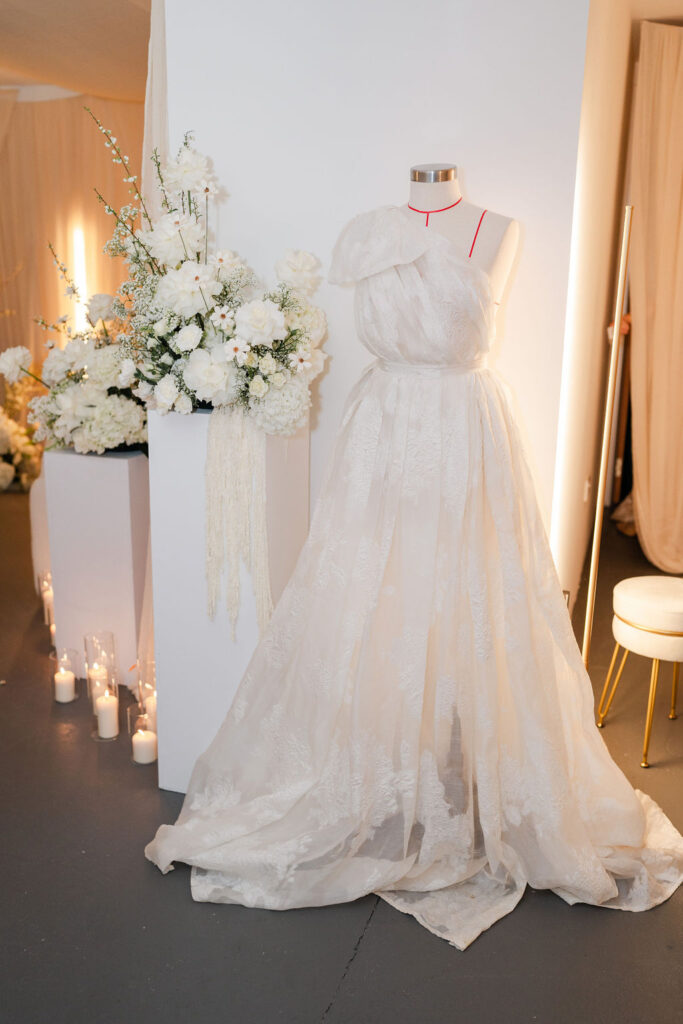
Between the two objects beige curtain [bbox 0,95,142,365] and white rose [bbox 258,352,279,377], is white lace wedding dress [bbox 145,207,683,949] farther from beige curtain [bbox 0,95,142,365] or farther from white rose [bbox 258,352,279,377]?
beige curtain [bbox 0,95,142,365]

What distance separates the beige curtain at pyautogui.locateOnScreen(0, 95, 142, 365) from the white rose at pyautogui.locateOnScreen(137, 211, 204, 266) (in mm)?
4271

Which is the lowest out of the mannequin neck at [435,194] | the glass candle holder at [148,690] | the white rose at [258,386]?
the glass candle holder at [148,690]

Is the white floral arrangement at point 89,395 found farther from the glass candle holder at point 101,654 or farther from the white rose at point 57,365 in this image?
the glass candle holder at point 101,654

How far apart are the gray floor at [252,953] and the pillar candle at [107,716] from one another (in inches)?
13.6

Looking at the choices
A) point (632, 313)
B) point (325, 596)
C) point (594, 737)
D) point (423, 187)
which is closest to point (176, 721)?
point (325, 596)

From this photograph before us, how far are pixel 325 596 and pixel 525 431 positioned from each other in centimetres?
71

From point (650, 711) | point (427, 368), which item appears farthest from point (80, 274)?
point (650, 711)

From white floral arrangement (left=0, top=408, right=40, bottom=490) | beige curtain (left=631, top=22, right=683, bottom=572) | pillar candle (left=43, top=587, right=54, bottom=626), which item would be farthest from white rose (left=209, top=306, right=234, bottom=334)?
white floral arrangement (left=0, top=408, right=40, bottom=490)

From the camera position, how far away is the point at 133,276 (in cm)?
263

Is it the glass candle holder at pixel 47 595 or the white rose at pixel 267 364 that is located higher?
the white rose at pixel 267 364

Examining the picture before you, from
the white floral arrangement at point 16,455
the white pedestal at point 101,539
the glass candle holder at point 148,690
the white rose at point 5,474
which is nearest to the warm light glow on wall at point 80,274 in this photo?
the white floral arrangement at point 16,455

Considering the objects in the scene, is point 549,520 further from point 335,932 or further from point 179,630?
point 335,932

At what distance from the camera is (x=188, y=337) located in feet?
7.95

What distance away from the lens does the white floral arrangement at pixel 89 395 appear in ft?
10.6
